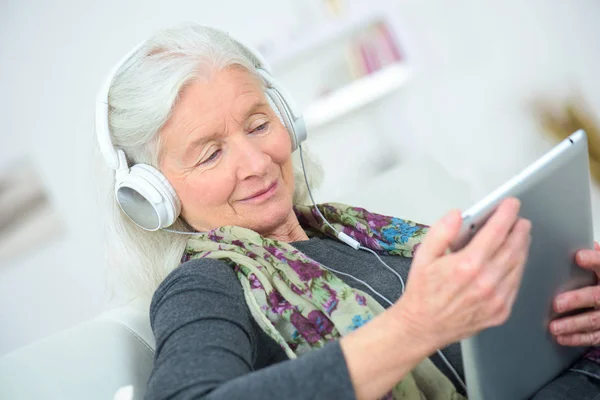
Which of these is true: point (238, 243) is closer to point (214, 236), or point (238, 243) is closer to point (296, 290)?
point (214, 236)

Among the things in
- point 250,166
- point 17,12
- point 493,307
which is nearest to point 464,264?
point 493,307

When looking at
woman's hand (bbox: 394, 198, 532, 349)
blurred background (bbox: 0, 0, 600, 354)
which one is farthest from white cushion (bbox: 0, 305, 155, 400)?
blurred background (bbox: 0, 0, 600, 354)

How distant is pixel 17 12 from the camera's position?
2.07m

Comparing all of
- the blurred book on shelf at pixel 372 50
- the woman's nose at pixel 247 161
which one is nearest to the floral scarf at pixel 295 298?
the woman's nose at pixel 247 161

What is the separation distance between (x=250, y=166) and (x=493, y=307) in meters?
0.57

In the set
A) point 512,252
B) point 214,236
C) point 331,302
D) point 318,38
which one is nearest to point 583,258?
point 512,252

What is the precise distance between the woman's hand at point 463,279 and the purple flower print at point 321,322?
27cm

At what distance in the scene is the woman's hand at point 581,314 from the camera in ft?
2.73

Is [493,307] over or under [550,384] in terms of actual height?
over

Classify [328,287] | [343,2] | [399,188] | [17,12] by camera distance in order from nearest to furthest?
[328,287]
[399,188]
[17,12]
[343,2]

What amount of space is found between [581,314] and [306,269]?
453 millimetres

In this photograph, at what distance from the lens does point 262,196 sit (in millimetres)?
1118

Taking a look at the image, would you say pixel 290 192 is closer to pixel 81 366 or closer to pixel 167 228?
pixel 167 228

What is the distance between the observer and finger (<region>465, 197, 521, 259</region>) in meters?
0.60
